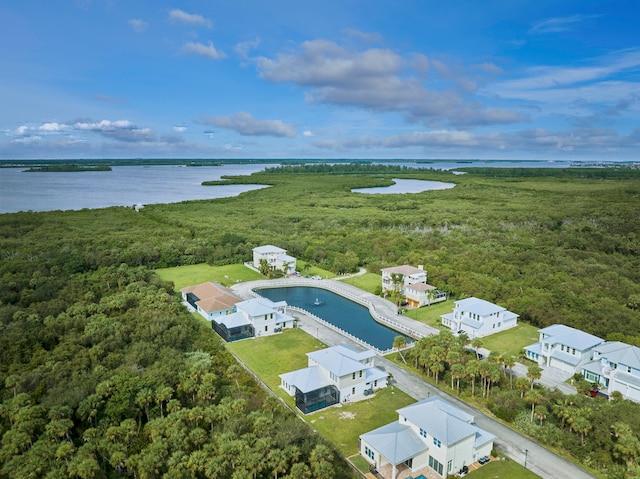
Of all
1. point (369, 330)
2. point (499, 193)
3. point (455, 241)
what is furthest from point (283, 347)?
point (499, 193)

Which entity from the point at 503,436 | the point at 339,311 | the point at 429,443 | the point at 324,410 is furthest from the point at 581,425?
the point at 339,311

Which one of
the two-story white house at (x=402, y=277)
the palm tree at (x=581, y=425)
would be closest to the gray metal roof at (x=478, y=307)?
the two-story white house at (x=402, y=277)

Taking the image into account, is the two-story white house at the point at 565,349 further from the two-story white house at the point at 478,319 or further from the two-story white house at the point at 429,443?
the two-story white house at the point at 429,443

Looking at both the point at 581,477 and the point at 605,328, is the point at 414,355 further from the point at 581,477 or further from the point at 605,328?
the point at 605,328

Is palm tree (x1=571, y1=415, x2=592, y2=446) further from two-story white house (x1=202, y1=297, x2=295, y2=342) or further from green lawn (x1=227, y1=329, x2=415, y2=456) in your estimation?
two-story white house (x1=202, y1=297, x2=295, y2=342)

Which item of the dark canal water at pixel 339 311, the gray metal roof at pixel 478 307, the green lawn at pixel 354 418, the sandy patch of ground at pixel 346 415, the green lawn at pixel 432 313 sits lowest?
the sandy patch of ground at pixel 346 415

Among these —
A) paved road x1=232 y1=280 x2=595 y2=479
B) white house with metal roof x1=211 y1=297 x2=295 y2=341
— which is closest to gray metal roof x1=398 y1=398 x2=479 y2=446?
paved road x1=232 y1=280 x2=595 y2=479
